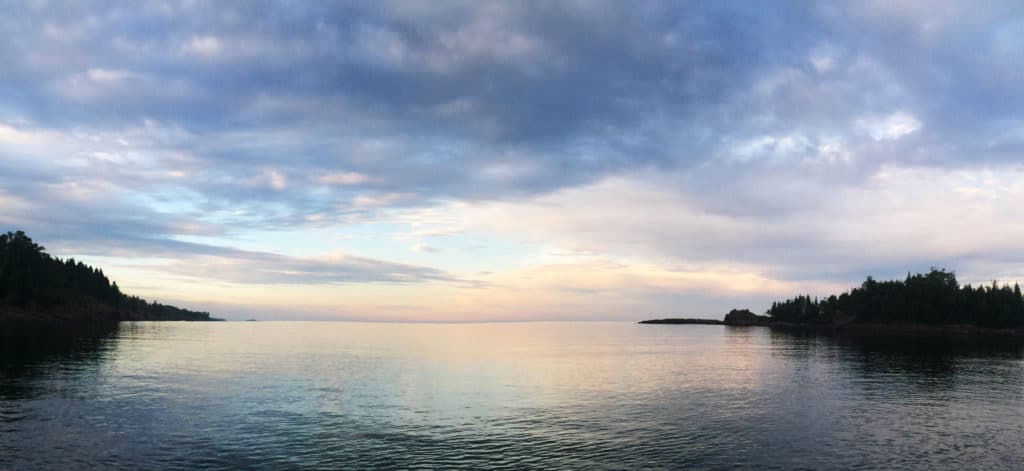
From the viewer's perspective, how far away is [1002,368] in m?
122

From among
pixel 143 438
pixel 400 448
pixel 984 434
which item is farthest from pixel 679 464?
pixel 143 438

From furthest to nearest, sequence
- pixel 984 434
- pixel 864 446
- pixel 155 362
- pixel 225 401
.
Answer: pixel 155 362, pixel 225 401, pixel 984 434, pixel 864 446

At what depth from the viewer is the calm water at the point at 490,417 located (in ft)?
142

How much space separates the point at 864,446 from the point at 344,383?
61947mm

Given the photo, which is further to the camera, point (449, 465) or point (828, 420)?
point (828, 420)

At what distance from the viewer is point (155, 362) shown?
108 meters

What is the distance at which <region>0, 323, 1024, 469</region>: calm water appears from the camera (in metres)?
43.2

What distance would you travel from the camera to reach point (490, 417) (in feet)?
194

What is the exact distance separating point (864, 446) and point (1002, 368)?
102597 mm

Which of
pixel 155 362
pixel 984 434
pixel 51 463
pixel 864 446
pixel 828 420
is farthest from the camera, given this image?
pixel 155 362

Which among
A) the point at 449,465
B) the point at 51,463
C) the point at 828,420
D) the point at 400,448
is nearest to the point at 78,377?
the point at 51,463

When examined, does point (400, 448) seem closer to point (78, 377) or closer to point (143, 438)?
point (143, 438)

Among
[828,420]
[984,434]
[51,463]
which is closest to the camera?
[51,463]

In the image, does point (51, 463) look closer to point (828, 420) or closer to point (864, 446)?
point (864, 446)
